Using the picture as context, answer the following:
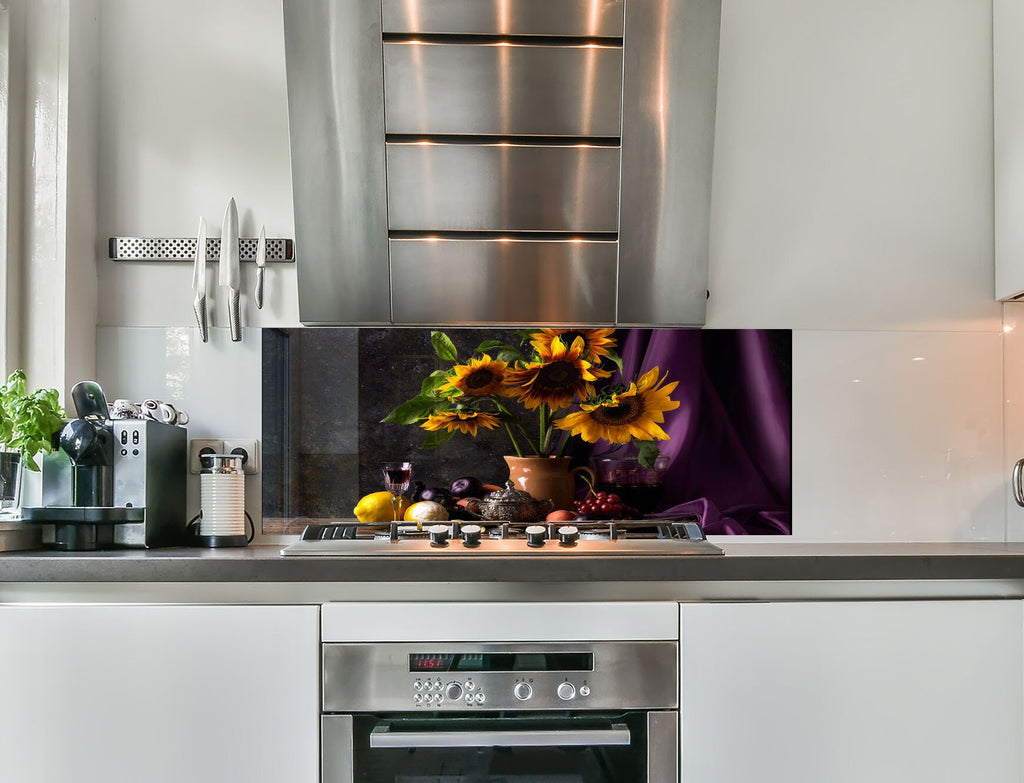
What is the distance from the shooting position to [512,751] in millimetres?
1492

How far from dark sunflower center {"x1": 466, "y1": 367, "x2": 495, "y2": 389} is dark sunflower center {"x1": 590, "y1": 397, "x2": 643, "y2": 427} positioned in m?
0.25

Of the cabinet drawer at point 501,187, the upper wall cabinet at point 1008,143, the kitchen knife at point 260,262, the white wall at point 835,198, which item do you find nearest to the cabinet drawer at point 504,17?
the cabinet drawer at point 501,187

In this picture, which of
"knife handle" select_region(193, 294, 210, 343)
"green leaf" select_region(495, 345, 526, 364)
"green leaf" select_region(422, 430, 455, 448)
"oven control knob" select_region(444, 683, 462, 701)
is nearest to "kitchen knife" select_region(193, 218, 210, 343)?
"knife handle" select_region(193, 294, 210, 343)

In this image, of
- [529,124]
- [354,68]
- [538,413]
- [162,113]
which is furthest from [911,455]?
[162,113]

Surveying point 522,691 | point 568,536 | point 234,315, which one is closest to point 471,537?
point 568,536

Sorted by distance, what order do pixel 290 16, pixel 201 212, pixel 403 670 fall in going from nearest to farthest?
1. pixel 403 670
2. pixel 290 16
3. pixel 201 212

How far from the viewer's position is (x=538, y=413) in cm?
210

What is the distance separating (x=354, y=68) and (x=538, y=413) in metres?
0.88

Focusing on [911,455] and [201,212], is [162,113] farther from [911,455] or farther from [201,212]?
[911,455]

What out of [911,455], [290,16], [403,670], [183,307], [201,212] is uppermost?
[290,16]

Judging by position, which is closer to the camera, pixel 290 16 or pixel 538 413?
pixel 290 16

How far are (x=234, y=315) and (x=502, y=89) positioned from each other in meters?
0.79

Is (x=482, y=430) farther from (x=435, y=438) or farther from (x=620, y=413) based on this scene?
(x=620, y=413)

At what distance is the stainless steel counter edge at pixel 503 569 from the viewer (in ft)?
4.91
